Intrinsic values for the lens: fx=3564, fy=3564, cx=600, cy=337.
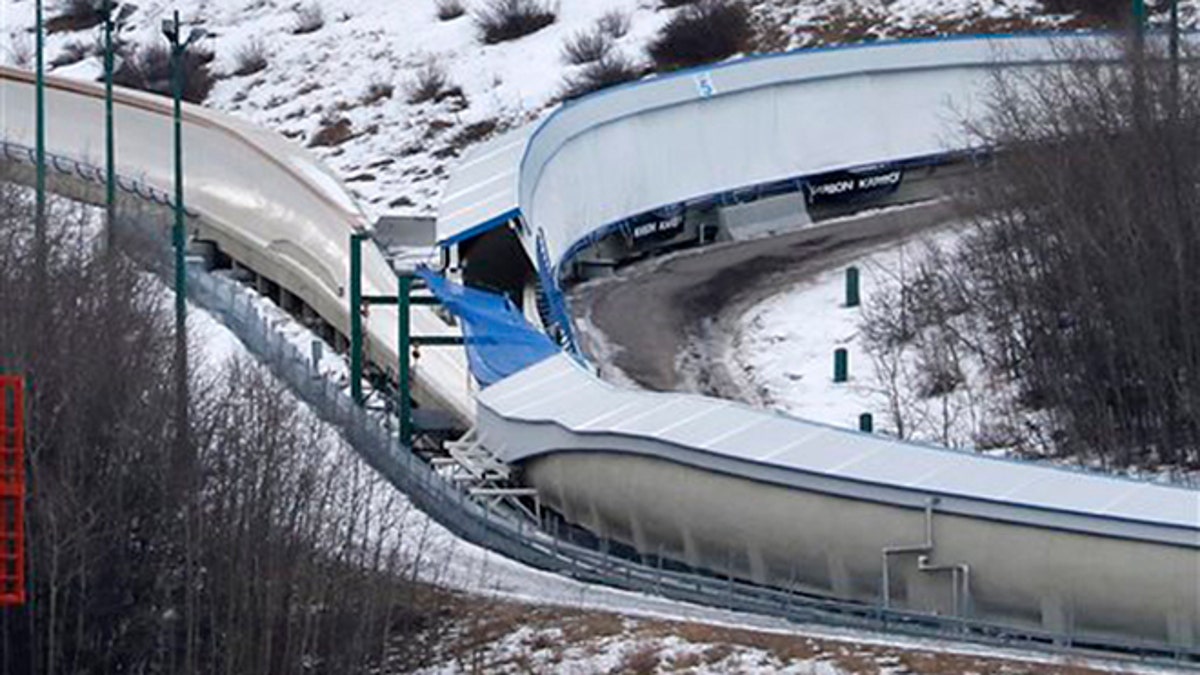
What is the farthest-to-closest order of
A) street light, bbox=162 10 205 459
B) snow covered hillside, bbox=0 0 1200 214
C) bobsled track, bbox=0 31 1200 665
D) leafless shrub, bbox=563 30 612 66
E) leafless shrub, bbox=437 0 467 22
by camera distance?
leafless shrub, bbox=437 0 467 22 → leafless shrub, bbox=563 30 612 66 → snow covered hillside, bbox=0 0 1200 214 → bobsled track, bbox=0 31 1200 665 → street light, bbox=162 10 205 459

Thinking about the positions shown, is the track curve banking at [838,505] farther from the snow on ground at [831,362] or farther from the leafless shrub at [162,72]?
the leafless shrub at [162,72]

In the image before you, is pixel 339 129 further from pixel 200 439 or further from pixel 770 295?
pixel 200 439

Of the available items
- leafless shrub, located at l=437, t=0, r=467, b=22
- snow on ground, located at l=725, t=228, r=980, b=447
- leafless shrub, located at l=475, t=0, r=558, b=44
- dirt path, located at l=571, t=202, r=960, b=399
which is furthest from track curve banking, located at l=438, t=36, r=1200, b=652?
leafless shrub, located at l=437, t=0, r=467, b=22

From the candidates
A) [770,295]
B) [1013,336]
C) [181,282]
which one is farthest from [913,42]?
[181,282]

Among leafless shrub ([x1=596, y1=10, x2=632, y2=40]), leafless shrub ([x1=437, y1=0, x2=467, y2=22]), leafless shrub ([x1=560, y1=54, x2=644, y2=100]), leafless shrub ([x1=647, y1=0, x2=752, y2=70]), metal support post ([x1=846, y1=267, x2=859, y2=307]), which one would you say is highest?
leafless shrub ([x1=437, y1=0, x2=467, y2=22])

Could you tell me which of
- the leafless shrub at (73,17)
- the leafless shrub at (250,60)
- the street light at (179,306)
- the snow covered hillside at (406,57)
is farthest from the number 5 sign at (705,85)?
the leafless shrub at (73,17)

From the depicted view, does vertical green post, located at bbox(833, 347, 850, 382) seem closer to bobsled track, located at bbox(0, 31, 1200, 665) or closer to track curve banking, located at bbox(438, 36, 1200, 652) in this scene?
bobsled track, located at bbox(0, 31, 1200, 665)

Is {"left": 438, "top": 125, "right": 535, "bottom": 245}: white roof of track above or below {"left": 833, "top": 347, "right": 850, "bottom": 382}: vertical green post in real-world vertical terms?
above
